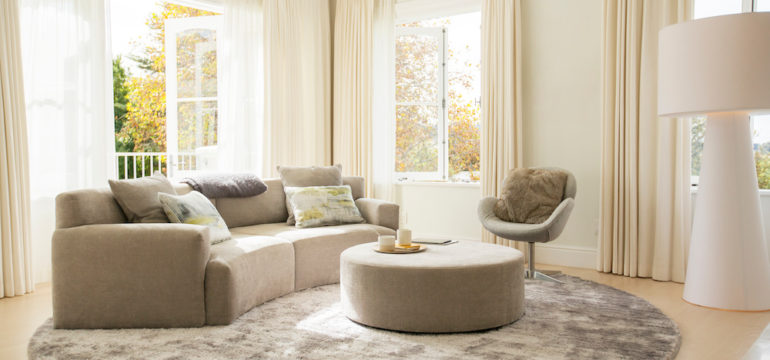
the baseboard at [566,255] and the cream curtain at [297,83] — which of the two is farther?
the cream curtain at [297,83]

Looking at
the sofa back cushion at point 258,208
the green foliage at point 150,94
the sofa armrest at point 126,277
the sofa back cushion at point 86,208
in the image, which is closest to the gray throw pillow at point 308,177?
the sofa back cushion at point 258,208

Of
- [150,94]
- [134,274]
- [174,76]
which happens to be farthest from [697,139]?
[150,94]

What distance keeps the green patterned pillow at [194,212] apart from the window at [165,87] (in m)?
1.30

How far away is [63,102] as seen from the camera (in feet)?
12.7

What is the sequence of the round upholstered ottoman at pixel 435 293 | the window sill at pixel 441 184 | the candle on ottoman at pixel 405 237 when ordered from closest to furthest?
the round upholstered ottoman at pixel 435 293
the candle on ottoman at pixel 405 237
the window sill at pixel 441 184

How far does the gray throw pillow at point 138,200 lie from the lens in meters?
2.99

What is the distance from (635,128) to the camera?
405cm

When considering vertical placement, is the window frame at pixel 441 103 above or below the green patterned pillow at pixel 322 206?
above

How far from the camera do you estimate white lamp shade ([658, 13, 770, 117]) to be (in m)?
3.00

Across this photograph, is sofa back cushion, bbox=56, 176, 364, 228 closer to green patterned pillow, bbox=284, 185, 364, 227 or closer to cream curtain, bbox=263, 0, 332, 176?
green patterned pillow, bbox=284, 185, 364, 227

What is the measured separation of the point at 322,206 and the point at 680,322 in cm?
231

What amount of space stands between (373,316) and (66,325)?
147cm

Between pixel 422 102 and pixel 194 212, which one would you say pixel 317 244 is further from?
pixel 422 102

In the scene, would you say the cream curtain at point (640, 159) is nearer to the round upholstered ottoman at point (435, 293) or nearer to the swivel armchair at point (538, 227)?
the swivel armchair at point (538, 227)
